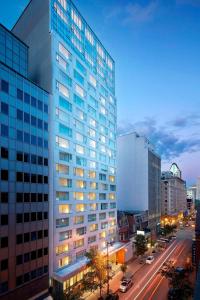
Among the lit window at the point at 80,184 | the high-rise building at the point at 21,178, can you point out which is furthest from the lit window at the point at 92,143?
the high-rise building at the point at 21,178

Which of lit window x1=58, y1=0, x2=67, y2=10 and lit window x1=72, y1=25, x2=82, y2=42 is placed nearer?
lit window x1=58, y1=0, x2=67, y2=10

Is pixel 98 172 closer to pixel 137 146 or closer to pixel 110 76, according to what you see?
pixel 110 76

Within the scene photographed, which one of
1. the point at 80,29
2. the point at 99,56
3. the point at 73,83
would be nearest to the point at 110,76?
the point at 99,56

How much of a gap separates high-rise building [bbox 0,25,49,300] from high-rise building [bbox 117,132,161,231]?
6386 centimetres

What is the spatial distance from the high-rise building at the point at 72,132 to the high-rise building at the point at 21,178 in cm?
307

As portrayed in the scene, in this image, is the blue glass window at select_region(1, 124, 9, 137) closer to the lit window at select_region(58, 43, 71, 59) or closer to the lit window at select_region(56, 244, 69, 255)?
the lit window at select_region(58, 43, 71, 59)

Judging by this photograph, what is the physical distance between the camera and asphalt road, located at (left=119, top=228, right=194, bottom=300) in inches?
1901

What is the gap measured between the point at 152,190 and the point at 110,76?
182ft

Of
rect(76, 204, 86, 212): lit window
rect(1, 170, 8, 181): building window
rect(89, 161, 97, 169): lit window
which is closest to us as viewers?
rect(1, 170, 8, 181): building window

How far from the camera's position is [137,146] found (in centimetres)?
10694

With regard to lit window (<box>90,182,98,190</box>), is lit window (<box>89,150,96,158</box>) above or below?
above

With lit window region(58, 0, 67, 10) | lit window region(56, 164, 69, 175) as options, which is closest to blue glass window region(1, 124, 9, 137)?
lit window region(56, 164, 69, 175)

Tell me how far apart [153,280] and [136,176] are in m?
53.7

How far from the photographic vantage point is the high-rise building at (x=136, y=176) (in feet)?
344
